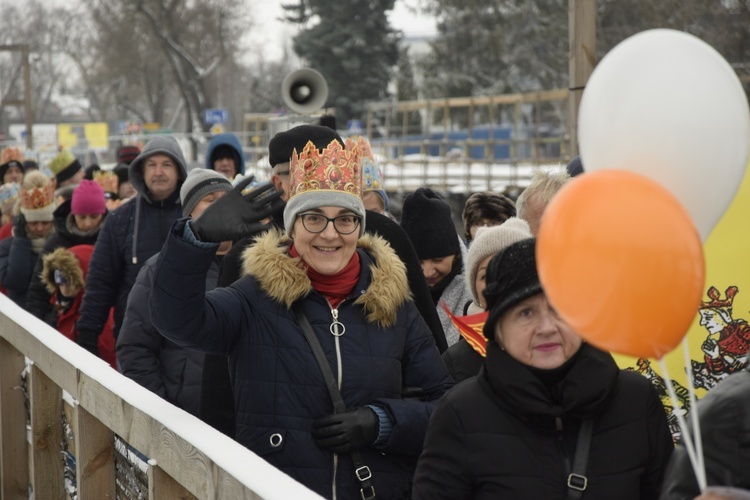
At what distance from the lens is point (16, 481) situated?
5648 millimetres

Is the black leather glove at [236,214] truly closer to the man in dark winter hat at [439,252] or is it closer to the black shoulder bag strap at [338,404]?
the black shoulder bag strap at [338,404]

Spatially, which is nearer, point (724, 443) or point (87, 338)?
point (724, 443)

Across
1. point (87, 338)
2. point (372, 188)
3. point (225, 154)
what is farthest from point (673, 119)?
point (225, 154)

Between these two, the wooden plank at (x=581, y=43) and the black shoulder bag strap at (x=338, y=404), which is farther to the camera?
the wooden plank at (x=581, y=43)

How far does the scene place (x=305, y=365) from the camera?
3.51 meters

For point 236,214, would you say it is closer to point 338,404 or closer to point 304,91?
point 338,404

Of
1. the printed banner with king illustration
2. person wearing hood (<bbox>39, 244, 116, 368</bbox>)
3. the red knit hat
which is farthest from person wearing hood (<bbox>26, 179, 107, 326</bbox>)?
the printed banner with king illustration

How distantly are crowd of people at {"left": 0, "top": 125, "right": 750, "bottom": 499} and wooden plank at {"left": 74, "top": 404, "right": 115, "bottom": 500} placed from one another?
0.40 metres

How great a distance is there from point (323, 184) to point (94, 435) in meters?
1.31

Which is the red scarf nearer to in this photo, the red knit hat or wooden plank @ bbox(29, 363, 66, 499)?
wooden plank @ bbox(29, 363, 66, 499)

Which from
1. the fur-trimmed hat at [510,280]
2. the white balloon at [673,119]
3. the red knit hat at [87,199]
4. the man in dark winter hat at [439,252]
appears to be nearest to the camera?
the white balloon at [673,119]

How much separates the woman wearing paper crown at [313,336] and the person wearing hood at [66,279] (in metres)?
3.90

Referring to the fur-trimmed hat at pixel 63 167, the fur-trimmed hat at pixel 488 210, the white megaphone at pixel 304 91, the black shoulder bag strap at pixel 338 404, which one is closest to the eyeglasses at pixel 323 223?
the black shoulder bag strap at pixel 338 404

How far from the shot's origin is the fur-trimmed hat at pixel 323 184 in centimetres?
370
